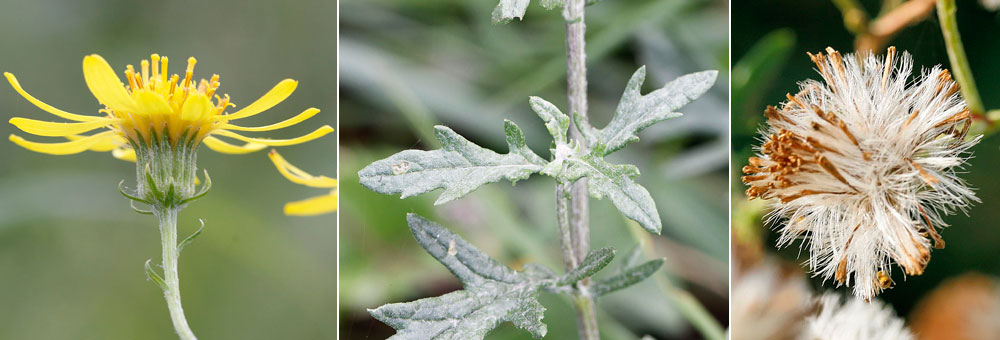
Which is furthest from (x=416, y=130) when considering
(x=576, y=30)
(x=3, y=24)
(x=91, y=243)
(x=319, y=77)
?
(x=3, y=24)

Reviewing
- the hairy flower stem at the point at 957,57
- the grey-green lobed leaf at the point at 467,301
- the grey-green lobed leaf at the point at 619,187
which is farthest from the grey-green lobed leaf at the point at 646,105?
the hairy flower stem at the point at 957,57

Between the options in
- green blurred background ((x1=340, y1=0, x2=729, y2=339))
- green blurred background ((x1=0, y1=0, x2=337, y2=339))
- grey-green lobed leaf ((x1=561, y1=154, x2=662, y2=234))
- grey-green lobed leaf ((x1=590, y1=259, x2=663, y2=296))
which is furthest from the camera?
green blurred background ((x1=340, y1=0, x2=729, y2=339))

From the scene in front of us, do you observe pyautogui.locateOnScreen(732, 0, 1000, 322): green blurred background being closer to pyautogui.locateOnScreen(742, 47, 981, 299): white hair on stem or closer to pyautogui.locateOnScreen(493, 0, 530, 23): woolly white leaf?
pyautogui.locateOnScreen(742, 47, 981, 299): white hair on stem

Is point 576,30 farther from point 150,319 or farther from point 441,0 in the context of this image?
point 150,319

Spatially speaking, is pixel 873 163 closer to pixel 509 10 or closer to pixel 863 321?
pixel 863 321

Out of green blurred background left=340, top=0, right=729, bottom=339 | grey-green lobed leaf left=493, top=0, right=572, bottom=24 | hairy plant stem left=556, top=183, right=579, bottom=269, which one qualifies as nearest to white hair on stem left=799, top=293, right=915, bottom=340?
green blurred background left=340, top=0, right=729, bottom=339

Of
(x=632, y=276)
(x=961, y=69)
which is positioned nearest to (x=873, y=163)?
(x=961, y=69)
